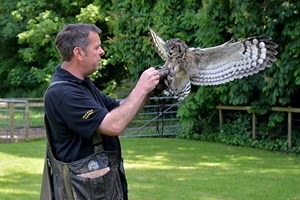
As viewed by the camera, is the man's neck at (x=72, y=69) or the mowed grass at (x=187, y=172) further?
the mowed grass at (x=187, y=172)

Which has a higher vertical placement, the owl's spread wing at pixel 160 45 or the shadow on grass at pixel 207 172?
the owl's spread wing at pixel 160 45

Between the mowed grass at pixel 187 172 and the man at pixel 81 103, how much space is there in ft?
15.0

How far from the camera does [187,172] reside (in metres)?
9.84

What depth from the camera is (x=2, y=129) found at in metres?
15.7

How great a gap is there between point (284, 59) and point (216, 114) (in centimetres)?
400

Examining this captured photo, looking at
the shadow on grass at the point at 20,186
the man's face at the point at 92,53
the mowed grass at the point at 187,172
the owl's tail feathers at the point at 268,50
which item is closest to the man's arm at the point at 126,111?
the man's face at the point at 92,53

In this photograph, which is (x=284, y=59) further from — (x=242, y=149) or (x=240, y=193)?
(x=240, y=193)

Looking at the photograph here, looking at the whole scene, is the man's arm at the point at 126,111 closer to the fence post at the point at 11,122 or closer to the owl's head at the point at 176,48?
the owl's head at the point at 176,48

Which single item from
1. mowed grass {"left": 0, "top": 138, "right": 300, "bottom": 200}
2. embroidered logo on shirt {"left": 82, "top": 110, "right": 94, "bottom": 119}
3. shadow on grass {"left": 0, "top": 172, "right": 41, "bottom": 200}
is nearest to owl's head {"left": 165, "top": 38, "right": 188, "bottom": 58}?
embroidered logo on shirt {"left": 82, "top": 110, "right": 94, "bottom": 119}

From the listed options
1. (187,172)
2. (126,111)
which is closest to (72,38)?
(126,111)

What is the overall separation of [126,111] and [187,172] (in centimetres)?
697

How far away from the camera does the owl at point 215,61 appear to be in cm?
345

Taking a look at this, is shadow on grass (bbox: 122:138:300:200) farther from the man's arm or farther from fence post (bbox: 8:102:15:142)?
the man's arm

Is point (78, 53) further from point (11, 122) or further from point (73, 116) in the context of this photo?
point (11, 122)
